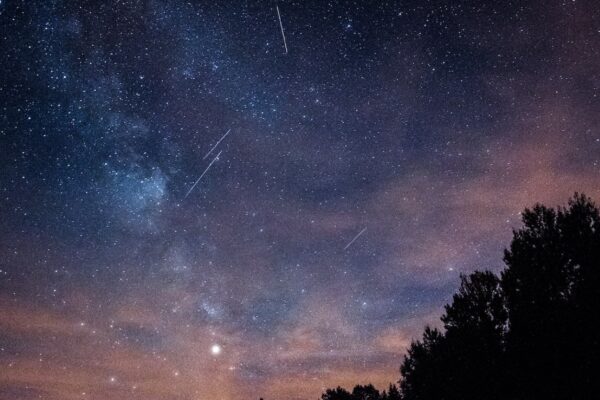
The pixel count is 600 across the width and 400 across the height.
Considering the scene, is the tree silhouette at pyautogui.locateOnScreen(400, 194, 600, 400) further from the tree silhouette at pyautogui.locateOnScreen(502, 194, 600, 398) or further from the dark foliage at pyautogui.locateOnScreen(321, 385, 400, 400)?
the dark foliage at pyautogui.locateOnScreen(321, 385, 400, 400)

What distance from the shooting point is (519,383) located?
16.1 metres

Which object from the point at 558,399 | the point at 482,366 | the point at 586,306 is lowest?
the point at 558,399

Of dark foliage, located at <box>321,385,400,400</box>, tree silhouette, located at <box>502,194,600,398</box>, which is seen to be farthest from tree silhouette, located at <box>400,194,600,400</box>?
dark foliage, located at <box>321,385,400,400</box>

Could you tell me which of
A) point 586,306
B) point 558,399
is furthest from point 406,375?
point 586,306

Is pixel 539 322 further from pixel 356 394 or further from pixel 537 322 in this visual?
pixel 356 394

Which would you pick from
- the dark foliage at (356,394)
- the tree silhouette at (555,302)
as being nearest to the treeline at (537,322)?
the tree silhouette at (555,302)

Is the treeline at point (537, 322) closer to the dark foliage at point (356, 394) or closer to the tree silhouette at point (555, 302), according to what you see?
the tree silhouette at point (555, 302)

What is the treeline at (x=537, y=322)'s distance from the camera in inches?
549

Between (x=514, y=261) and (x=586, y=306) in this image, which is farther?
(x=514, y=261)

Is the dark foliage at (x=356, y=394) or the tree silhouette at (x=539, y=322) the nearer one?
the tree silhouette at (x=539, y=322)

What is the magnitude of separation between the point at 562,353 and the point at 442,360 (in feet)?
31.6

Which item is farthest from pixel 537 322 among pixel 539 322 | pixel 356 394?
pixel 356 394

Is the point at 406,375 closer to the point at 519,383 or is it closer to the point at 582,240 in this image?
the point at 519,383

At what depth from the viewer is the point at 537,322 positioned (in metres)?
15.5
